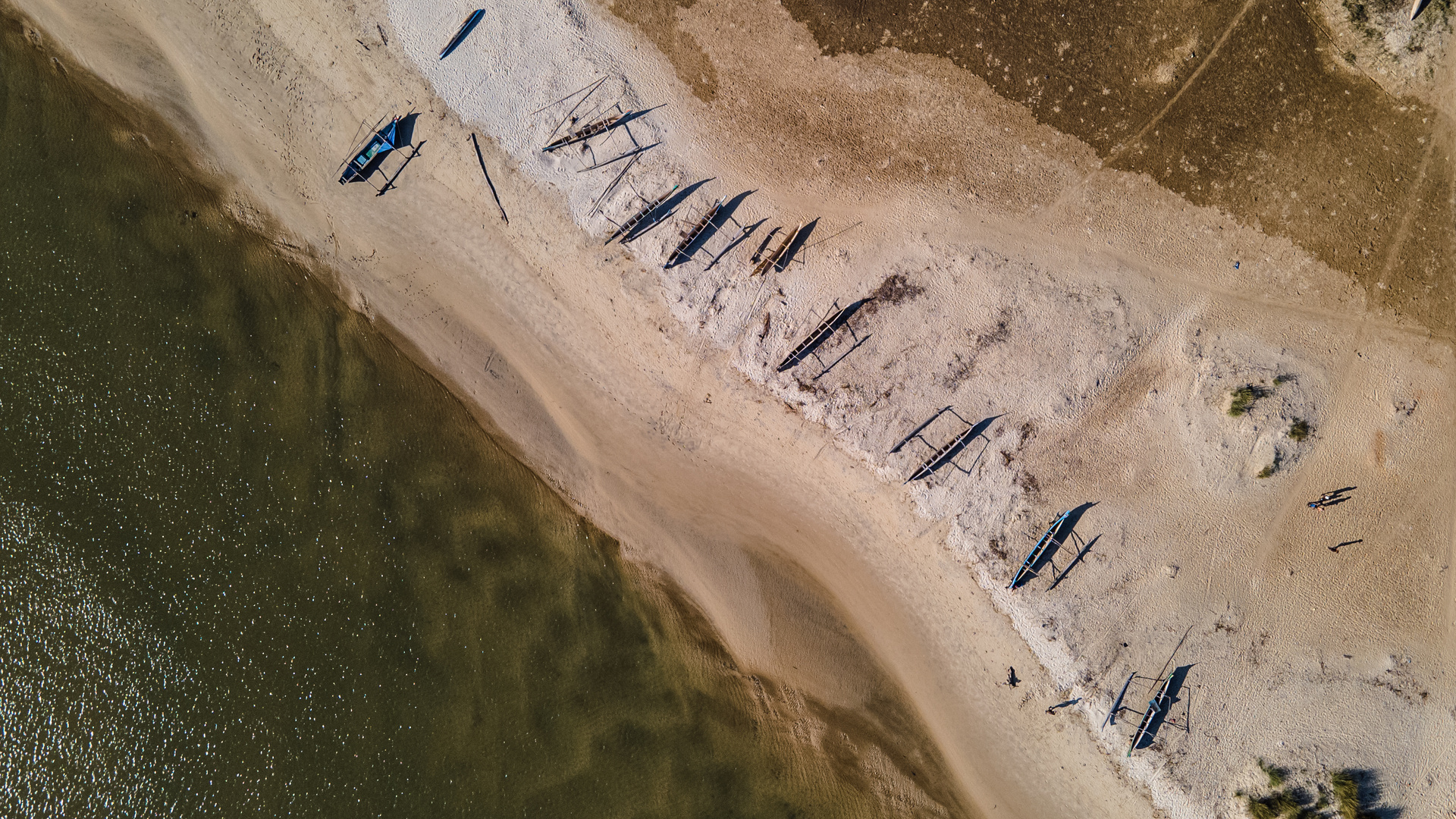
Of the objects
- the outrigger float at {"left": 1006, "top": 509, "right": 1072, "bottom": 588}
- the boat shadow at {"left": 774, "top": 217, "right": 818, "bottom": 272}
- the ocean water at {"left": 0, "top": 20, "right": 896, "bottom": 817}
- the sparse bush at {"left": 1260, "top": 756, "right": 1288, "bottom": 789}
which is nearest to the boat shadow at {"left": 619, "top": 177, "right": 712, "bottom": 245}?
the boat shadow at {"left": 774, "top": 217, "right": 818, "bottom": 272}

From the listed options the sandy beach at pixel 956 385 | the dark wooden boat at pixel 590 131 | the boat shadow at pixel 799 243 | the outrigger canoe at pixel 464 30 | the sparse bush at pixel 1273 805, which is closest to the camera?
the sparse bush at pixel 1273 805

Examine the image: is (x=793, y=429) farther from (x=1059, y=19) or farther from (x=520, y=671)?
(x=1059, y=19)

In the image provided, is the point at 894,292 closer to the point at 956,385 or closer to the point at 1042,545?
the point at 956,385

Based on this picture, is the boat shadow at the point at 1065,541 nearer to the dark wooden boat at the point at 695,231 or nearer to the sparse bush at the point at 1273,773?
the sparse bush at the point at 1273,773

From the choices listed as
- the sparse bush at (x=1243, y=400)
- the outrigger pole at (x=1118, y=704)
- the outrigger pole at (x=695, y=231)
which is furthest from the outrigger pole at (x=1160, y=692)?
the outrigger pole at (x=695, y=231)

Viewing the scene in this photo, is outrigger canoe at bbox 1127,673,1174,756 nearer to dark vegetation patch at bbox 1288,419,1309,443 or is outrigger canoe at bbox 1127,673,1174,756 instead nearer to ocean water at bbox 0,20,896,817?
dark vegetation patch at bbox 1288,419,1309,443

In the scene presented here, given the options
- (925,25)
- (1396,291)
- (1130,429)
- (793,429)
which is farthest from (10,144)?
(1396,291)

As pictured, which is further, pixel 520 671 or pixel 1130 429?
pixel 520 671
